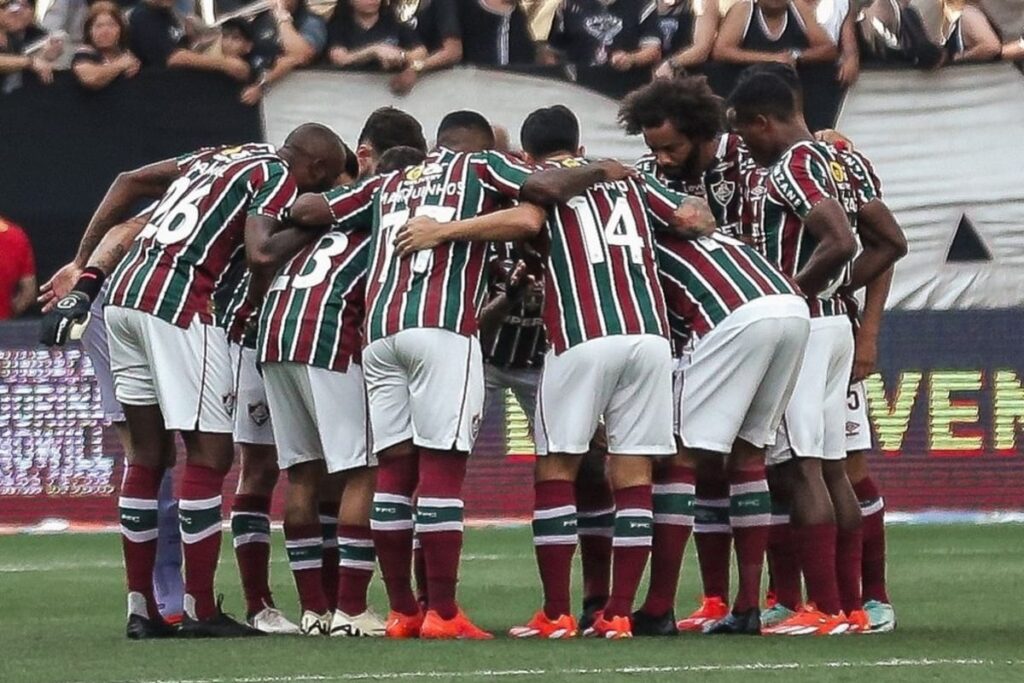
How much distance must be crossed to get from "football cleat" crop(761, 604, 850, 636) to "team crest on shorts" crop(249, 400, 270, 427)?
218 centimetres

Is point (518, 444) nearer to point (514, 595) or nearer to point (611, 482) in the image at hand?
point (514, 595)

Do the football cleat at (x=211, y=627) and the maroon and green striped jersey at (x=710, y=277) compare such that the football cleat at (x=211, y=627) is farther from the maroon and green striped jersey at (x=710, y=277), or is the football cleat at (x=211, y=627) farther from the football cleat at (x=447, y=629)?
the maroon and green striped jersey at (x=710, y=277)

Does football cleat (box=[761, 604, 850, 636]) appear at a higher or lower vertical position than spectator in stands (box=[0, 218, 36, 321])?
higher

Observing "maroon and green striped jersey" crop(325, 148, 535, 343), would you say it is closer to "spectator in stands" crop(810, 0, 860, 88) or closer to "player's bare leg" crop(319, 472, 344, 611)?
"player's bare leg" crop(319, 472, 344, 611)

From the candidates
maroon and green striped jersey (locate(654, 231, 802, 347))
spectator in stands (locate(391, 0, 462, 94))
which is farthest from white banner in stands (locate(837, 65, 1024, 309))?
maroon and green striped jersey (locate(654, 231, 802, 347))

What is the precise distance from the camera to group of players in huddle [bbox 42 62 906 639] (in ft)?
28.2

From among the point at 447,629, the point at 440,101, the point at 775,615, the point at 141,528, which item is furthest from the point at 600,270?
the point at 440,101

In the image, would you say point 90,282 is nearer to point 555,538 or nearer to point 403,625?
point 403,625

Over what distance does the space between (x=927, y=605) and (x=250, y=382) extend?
3108 millimetres

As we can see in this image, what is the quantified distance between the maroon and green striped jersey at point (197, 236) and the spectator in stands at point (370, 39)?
588 cm

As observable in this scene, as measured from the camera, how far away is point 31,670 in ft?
25.2

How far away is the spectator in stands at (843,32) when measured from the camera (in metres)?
15.1

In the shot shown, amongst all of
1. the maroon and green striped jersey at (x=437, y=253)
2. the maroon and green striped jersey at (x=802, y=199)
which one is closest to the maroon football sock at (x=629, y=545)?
the maroon and green striped jersey at (x=437, y=253)

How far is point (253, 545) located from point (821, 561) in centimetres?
226
